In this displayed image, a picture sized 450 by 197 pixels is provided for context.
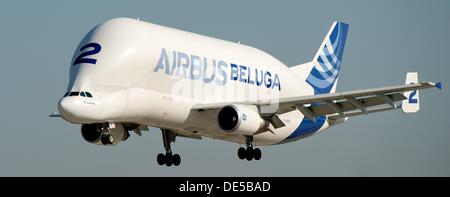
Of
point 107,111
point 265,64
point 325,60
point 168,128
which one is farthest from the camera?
point 325,60

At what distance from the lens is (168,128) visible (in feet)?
230

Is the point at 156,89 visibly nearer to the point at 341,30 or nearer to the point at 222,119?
the point at 222,119

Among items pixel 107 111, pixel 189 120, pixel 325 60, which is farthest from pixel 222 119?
pixel 325 60

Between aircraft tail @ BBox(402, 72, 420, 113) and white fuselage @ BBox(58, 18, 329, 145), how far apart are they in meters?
7.30

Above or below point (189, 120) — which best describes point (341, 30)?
above

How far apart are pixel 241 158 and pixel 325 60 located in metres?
13.1

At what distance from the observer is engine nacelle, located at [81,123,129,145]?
70.3m

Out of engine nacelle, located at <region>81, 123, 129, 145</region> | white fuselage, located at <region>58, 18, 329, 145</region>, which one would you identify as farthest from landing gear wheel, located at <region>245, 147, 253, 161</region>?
engine nacelle, located at <region>81, 123, 129, 145</region>

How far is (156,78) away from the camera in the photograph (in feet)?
223

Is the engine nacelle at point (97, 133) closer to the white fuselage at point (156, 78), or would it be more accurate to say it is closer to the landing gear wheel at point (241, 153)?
the white fuselage at point (156, 78)

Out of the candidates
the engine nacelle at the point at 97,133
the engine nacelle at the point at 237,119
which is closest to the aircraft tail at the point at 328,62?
A: the engine nacelle at the point at 237,119

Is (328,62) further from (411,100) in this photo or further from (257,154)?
(257,154)

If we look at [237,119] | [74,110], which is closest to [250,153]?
[237,119]

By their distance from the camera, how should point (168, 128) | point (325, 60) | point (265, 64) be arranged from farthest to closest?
1. point (325, 60)
2. point (265, 64)
3. point (168, 128)
